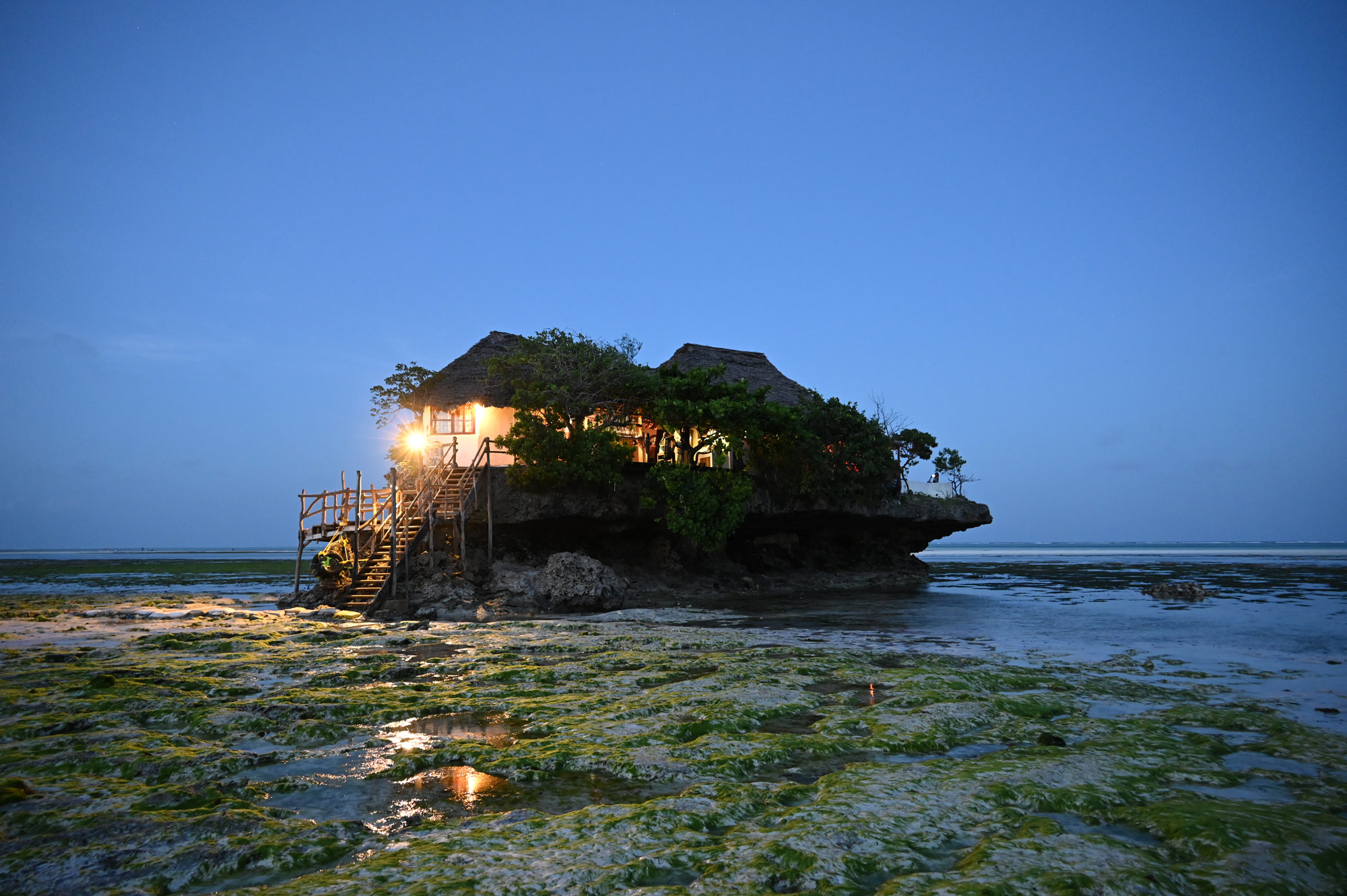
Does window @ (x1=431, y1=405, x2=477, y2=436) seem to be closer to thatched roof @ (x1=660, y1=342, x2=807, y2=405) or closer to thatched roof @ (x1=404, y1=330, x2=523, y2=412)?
thatched roof @ (x1=404, y1=330, x2=523, y2=412)

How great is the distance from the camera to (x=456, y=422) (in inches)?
1101

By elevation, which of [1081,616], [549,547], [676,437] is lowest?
[1081,616]

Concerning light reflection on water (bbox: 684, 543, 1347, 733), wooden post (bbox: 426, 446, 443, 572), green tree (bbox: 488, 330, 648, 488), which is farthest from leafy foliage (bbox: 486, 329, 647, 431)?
light reflection on water (bbox: 684, 543, 1347, 733)

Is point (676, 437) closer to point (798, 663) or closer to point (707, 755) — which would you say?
point (798, 663)

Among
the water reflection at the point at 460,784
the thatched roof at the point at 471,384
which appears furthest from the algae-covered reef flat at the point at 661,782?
the thatched roof at the point at 471,384

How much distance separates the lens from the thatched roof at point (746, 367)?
3306 centimetres

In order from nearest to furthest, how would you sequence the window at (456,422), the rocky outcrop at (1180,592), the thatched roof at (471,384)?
the rocky outcrop at (1180,592), the thatched roof at (471,384), the window at (456,422)

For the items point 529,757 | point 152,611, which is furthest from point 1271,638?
point 152,611

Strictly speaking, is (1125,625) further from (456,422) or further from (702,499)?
(456,422)

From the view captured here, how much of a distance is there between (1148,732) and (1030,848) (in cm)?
366

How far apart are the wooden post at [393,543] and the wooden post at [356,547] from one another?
934mm

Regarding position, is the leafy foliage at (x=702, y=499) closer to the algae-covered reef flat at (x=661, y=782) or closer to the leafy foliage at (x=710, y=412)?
the leafy foliage at (x=710, y=412)

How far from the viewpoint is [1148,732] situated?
710 cm

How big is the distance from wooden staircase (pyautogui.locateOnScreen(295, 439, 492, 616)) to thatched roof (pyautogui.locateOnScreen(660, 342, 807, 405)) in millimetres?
12129
